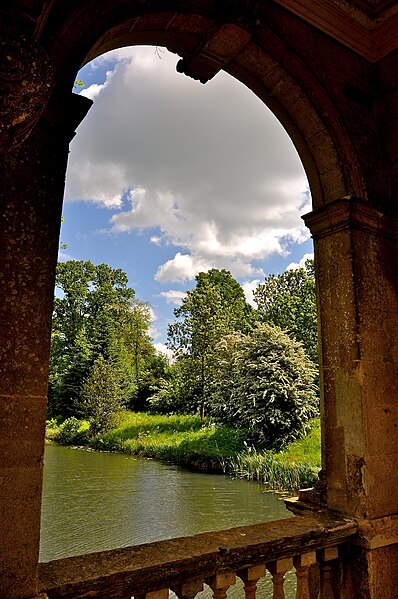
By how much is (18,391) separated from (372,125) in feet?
9.61

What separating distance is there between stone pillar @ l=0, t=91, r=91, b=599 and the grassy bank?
9504 mm

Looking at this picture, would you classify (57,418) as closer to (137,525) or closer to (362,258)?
(137,525)

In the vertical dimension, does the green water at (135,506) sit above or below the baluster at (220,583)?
below

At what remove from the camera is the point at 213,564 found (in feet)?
5.99

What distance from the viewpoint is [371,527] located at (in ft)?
7.73

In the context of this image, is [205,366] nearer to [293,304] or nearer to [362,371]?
[293,304]

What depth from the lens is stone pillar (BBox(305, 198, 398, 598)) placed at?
243cm

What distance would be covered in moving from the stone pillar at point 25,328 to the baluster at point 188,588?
1.97ft

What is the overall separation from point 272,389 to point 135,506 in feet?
22.0

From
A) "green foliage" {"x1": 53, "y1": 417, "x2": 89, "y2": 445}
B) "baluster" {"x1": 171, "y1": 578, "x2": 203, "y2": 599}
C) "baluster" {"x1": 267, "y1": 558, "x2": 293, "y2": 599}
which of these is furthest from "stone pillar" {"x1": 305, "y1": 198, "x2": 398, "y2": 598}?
"green foliage" {"x1": 53, "y1": 417, "x2": 89, "y2": 445}

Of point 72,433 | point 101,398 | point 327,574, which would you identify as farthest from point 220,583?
point 72,433

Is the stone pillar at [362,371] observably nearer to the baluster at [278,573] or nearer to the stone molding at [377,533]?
the stone molding at [377,533]

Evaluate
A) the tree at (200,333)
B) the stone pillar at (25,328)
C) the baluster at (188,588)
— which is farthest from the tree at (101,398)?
the stone pillar at (25,328)

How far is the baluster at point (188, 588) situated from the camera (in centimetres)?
176
